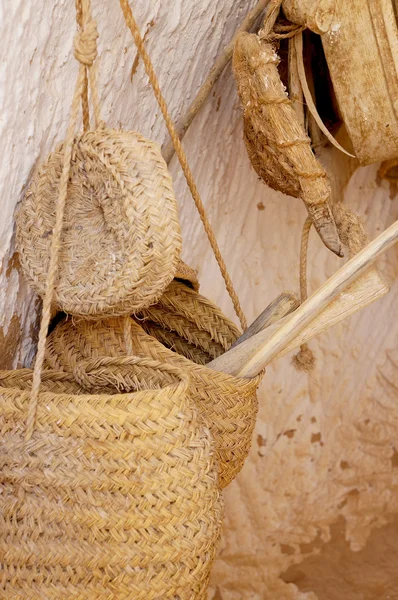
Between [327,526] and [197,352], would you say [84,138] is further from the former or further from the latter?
[327,526]

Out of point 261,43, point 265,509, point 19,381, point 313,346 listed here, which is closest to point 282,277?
point 313,346

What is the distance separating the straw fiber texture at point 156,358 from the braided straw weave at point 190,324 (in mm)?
127

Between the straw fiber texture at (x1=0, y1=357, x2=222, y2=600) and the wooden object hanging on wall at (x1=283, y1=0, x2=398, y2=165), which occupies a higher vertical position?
the wooden object hanging on wall at (x1=283, y1=0, x2=398, y2=165)

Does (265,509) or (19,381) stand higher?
(19,381)

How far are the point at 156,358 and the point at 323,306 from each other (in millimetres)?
191

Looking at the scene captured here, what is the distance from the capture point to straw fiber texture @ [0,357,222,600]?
67cm

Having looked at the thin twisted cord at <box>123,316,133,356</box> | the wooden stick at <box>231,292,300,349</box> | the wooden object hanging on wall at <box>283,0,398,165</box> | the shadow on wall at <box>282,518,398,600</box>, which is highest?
the wooden object hanging on wall at <box>283,0,398,165</box>

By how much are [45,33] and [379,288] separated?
0.45 metres

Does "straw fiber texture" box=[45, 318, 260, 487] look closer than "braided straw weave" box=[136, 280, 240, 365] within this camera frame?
Yes

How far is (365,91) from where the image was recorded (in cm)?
98

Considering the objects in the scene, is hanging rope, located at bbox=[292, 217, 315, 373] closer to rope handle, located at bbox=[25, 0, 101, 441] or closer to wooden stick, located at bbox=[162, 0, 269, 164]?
wooden stick, located at bbox=[162, 0, 269, 164]

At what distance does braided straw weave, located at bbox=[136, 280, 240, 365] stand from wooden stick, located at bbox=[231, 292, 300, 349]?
40mm

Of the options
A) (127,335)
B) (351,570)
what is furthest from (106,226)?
(351,570)

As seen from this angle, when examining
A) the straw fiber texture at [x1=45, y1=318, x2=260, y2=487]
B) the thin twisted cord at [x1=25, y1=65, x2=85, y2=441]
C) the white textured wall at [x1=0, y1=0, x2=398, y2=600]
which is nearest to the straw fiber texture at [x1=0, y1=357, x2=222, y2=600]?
the thin twisted cord at [x1=25, y1=65, x2=85, y2=441]
